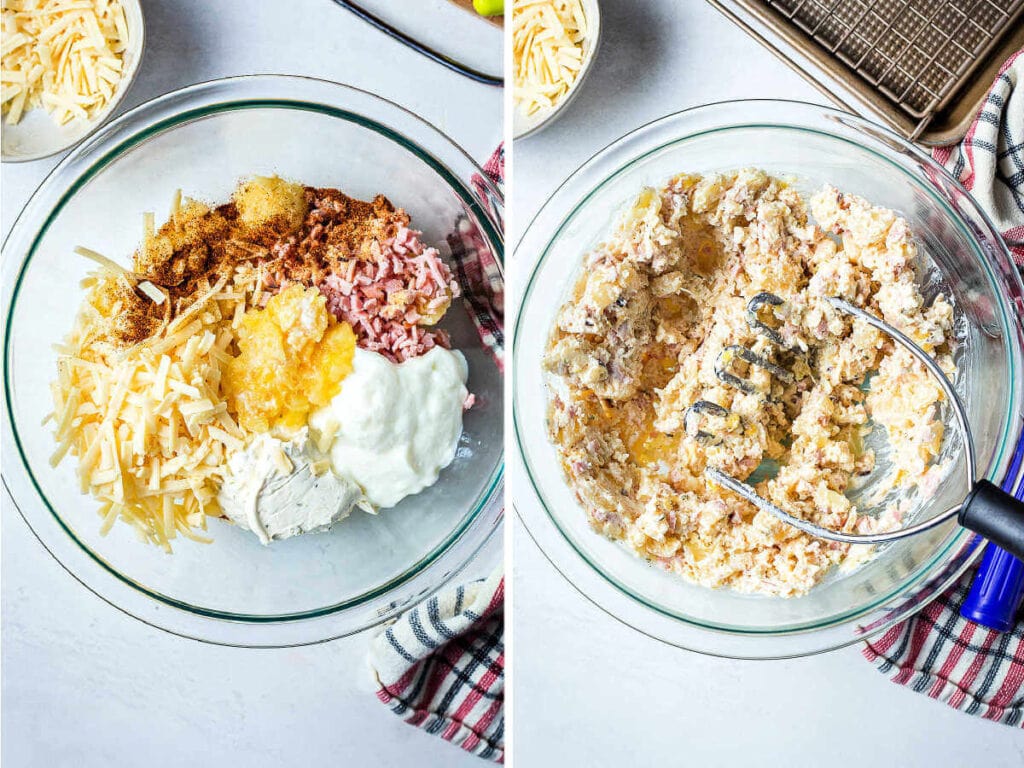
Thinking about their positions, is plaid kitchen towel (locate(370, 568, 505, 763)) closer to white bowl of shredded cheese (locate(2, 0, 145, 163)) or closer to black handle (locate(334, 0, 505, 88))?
black handle (locate(334, 0, 505, 88))

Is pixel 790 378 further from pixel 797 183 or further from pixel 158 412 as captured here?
pixel 158 412

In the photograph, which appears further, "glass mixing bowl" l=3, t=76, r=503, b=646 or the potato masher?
"glass mixing bowl" l=3, t=76, r=503, b=646

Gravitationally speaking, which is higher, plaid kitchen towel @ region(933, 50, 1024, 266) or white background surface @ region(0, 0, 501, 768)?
plaid kitchen towel @ region(933, 50, 1024, 266)

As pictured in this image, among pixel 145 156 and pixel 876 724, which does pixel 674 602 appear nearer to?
pixel 876 724

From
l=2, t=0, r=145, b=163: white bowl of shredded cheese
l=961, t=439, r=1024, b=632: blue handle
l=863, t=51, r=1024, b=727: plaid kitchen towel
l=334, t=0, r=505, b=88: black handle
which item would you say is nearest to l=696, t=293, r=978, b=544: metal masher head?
l=961, t=439, r=1024, b=632: blue handle

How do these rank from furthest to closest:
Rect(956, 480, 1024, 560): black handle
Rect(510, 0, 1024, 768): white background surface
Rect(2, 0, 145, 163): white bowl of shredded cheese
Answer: Rect(510, 0, 1024, 768): white background surface, Rect(2, 0, 145, 163): white bowl of shredded cheese, Rect(956, 480, 1024, 560): black handle

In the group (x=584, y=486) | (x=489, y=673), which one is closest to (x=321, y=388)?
(x=584, y=486)

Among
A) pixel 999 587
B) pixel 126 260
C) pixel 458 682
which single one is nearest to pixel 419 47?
pixel 126 260
